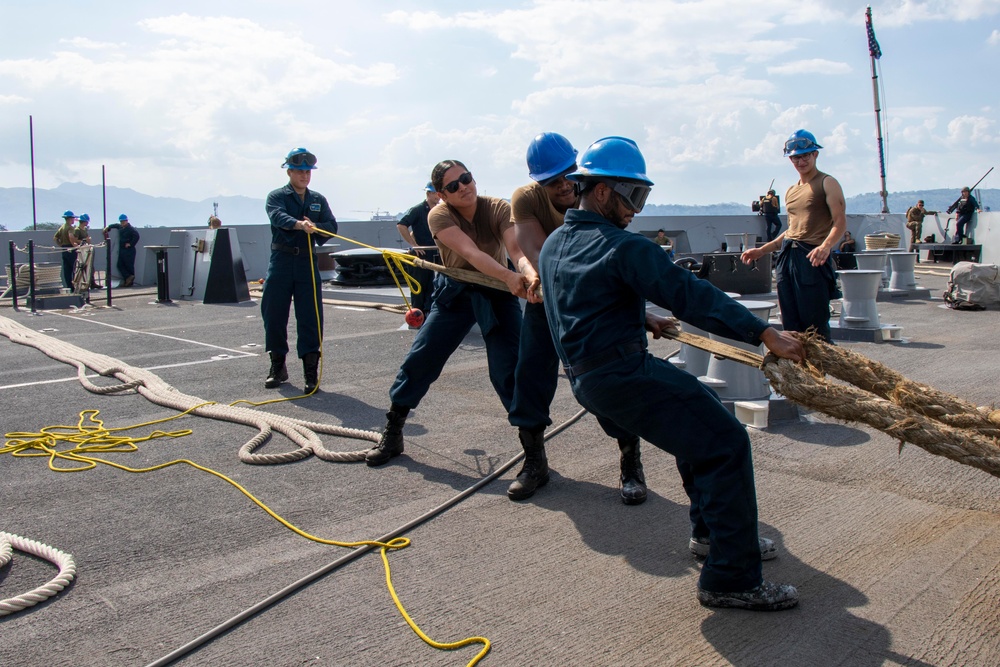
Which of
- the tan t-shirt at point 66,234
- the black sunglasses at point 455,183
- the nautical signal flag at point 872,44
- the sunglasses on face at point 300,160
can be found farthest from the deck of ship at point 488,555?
the nautical signal flag at point 872,44

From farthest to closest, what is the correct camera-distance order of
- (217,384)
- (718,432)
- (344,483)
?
(217,384) → (344,483) → (718,432)

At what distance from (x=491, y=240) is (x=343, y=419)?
6.44ft

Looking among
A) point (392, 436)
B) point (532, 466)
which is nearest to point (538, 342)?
point (532, 466)

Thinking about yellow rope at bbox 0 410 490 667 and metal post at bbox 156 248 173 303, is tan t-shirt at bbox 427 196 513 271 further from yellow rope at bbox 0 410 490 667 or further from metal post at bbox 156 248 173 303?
metal post at bbox 156 248 173 303

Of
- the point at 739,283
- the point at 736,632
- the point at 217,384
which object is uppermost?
the point at 739,283

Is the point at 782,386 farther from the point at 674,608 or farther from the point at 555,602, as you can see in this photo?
the point at 555,602

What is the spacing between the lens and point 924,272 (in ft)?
68.7

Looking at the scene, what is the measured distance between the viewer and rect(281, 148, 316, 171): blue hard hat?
6.99 m

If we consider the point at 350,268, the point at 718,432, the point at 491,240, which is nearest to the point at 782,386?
the point at 718,432

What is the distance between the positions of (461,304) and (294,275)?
2610mm

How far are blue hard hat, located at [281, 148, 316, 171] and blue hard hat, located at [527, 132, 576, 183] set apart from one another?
3080mm

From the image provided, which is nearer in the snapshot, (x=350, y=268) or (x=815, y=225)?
(x=815, y=225)

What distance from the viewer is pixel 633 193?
128 inches

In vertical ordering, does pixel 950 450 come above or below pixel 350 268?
below
